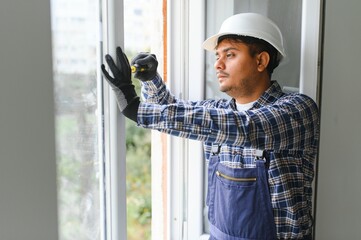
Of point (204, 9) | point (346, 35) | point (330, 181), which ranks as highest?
point (204, 9)

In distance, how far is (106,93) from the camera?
3.68ft

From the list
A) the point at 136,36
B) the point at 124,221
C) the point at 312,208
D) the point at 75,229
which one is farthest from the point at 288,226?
the point at 136,36

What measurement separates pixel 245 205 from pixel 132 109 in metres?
0.51

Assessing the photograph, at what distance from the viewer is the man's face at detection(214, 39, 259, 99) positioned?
1322mm

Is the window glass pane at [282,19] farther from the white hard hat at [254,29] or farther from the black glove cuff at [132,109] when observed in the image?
the black glove cuff at [132,109]

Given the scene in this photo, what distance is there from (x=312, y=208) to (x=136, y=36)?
0.95m

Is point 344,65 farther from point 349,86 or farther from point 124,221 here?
point 124,221

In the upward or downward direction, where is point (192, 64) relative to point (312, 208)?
upward

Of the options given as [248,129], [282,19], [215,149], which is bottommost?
[215,149]

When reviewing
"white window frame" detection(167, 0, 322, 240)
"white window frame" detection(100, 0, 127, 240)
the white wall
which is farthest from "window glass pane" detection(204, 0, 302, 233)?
the white wall

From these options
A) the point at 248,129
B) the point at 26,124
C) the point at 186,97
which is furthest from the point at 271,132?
the point at 26,124

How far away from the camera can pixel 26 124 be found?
70 cm

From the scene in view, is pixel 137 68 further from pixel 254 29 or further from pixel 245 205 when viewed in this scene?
pixel 245 205

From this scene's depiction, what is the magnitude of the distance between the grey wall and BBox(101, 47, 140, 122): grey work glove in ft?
2.46
